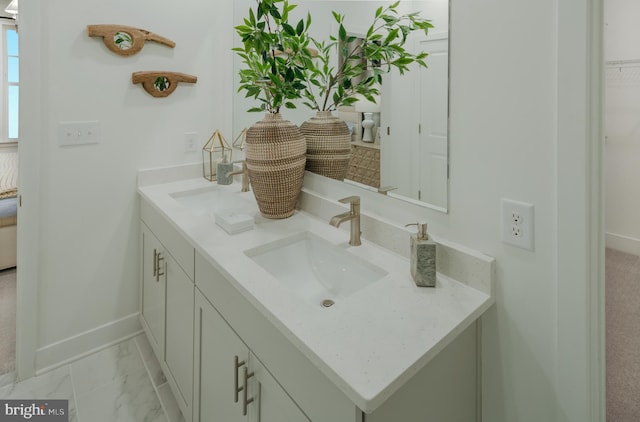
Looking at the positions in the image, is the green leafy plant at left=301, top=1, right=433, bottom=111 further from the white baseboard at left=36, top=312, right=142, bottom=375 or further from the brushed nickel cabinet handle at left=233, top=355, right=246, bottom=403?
the white baseboard at left=36, top=312, right=142, bottom=375

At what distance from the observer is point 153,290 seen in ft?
5.95

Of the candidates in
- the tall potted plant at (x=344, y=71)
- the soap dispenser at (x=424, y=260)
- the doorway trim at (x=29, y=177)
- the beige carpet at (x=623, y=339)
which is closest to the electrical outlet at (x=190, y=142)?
the doorway trim at (x=29, y=177)

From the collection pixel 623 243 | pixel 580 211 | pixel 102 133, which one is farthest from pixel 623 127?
pixel 102 133

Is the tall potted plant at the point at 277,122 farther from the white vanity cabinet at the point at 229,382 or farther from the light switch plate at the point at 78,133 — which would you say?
the light switch plate at the point at 78,133

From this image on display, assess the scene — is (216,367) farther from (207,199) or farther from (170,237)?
(207,199)

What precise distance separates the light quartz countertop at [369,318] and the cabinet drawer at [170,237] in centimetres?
14

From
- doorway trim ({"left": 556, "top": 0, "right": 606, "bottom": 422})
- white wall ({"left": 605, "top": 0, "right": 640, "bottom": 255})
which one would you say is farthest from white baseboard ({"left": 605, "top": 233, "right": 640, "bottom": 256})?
doorway trim ({"left": 556, "top": 0, "right": 606, "bottom": 422})

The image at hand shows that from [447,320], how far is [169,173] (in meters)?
1.76

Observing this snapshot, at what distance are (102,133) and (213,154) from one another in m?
0.58

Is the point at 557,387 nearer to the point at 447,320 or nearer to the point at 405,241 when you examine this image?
the point at 447,320

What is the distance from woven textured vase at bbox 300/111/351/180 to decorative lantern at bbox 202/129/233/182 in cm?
78

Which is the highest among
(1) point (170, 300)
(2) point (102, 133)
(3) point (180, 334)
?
(2) point (102, 133)

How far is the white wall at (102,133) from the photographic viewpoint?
5.52 ft

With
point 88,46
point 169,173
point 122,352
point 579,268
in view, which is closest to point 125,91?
point 88,46
